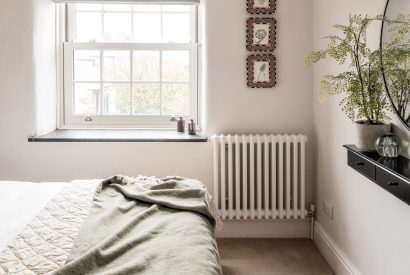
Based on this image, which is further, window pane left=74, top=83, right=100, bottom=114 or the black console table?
window pane left=74, top=83, right=100, bottom=114

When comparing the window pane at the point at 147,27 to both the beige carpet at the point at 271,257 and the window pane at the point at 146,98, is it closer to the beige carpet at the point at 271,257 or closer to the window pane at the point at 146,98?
the window pane at the point at 146,98

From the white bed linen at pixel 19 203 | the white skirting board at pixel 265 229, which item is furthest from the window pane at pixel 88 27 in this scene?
the white skirting board at pixel 265 229

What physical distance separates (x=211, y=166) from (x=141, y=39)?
47.6 inches

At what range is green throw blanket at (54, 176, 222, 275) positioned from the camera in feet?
4.85

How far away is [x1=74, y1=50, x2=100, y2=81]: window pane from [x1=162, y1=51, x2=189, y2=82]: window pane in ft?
1.81

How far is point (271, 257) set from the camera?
314 centimetres

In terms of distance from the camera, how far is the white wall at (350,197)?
2.10 metres

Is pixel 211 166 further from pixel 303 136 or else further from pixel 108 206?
pixel 108 206

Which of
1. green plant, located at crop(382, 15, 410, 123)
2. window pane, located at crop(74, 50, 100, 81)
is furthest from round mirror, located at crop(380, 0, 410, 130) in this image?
window pane, located at crop(74, 50, 100, 81)

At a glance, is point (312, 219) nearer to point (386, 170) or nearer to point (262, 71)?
point (262, 71)

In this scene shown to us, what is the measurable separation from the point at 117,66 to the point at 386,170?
247 centimetres

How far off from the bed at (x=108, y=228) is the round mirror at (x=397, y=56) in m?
0.99

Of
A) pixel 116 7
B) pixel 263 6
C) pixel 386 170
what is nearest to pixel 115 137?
pixel 116 7

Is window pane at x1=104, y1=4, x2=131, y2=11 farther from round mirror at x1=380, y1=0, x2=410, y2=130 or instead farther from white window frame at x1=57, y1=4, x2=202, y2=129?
round mirror at x1=380, y1=0, x2=410, y2=130
